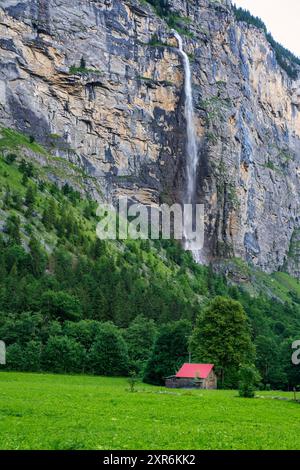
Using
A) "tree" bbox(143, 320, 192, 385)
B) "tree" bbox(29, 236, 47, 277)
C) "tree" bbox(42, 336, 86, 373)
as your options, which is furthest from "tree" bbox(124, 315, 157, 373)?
"tree" bbox(29, 236, 47, 277)

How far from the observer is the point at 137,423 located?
83.9 feet

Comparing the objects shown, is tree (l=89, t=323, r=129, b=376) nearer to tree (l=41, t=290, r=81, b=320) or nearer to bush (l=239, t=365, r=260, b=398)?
tree (l=41, t=290, r=81, b=320)

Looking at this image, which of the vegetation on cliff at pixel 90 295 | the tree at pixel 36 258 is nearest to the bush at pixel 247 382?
the vegetation on cliff at pixel 90 295

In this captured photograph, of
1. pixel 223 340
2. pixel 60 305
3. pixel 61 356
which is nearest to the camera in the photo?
pixel 223 340

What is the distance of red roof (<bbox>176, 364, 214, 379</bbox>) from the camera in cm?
6138

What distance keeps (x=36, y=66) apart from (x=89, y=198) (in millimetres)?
41634

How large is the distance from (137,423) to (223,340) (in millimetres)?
42046

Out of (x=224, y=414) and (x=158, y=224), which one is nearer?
(x=224, y=414)

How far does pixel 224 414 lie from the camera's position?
32.1 meters

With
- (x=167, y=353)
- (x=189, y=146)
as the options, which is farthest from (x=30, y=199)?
(x=167, y=353)

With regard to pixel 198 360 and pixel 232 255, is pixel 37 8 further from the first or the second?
pixel 198 360

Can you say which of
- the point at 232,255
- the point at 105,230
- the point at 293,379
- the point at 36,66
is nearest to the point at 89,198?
the point at 105,230

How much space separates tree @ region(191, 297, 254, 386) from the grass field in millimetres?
23230

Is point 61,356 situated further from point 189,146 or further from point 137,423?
point 189,146
